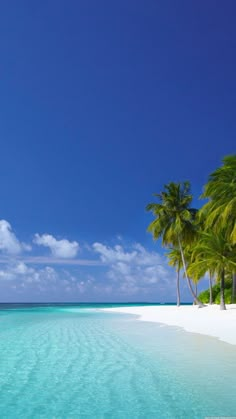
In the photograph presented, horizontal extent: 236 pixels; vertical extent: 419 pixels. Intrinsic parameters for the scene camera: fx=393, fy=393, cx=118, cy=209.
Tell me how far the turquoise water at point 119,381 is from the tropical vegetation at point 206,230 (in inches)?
458

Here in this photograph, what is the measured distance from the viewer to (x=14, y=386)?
260 inches

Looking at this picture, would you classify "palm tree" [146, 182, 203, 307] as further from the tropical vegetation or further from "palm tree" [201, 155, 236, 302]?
"palm tree" [201, 155, 236, 302]

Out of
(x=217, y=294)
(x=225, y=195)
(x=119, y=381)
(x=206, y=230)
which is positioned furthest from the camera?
(x=217, y=294)

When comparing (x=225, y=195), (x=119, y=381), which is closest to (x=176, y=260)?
(x=225, y=195)

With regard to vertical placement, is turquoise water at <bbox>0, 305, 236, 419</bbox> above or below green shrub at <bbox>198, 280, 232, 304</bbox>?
below

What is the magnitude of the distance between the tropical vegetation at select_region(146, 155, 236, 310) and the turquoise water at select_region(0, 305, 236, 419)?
38.2 feet

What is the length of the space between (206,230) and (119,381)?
23.0m

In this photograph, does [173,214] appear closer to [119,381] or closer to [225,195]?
[225,195]

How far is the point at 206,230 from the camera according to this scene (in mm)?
28906

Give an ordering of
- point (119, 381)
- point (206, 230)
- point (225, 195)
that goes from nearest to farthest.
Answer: point (119, 381) → point (225, 195) → point (206, 230)

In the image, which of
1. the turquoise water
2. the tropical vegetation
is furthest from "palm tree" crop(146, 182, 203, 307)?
the turquoise water

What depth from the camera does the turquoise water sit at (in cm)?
517

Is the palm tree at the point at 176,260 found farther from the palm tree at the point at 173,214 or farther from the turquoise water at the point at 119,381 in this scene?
the turquoise water at the point at 119,381

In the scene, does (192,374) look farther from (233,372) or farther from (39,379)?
(39,379)
